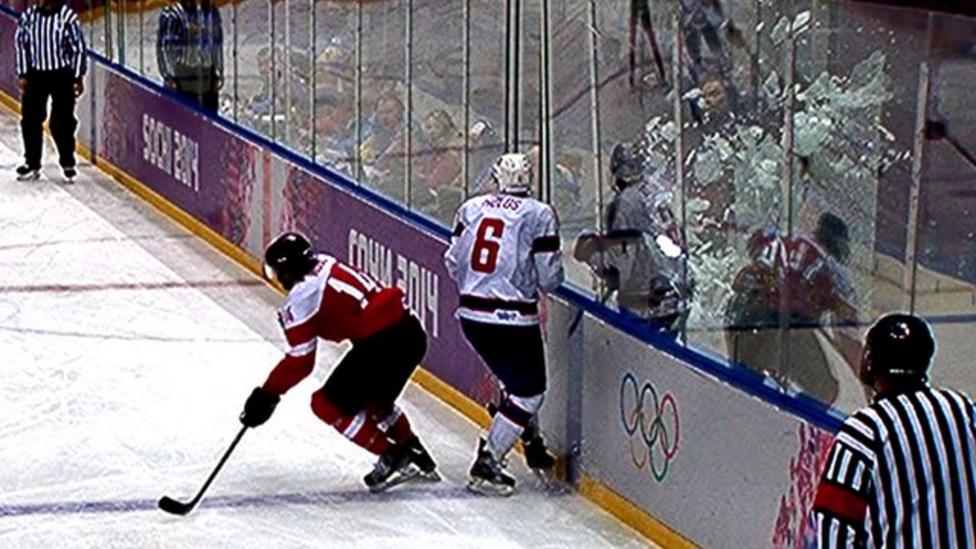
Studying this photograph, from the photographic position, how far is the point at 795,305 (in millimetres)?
6434

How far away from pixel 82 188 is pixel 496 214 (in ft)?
21.9

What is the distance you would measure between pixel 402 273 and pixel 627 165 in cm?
183

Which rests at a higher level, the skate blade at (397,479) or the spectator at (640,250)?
the spectator at (640,250)

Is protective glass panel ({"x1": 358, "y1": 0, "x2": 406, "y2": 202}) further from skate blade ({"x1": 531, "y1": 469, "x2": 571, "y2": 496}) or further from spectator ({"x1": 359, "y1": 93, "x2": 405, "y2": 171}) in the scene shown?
skate blade ({"x1": 531, "y1": 469, "x2": 571, "y2": 496})

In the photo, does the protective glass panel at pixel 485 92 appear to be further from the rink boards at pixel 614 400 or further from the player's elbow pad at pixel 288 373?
the player's elbow pad at pixel 288 373

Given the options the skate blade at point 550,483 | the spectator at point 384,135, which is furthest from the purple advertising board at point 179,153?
the skate blade at point 550,483

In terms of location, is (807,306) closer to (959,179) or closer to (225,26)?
(959,179)

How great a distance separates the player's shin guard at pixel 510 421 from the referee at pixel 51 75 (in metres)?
6.84

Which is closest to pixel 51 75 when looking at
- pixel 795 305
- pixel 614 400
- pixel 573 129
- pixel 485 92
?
pixel 485 92

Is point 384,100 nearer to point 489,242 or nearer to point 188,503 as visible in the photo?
point 489,242

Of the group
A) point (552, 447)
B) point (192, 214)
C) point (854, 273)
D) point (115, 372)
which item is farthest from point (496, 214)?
point (192, 214)

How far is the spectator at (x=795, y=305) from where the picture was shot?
245 inches

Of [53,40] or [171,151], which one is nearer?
[171,151]

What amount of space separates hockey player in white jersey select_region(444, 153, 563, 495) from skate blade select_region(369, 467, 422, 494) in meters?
0.21
